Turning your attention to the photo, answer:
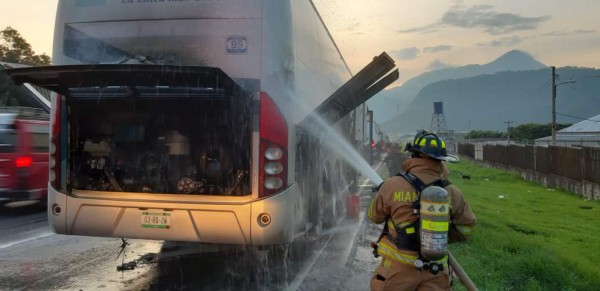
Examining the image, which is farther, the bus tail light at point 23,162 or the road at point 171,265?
the bus tail light at point 23,162

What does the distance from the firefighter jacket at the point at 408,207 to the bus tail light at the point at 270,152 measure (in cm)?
155

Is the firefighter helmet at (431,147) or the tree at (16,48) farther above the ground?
the tree at (16,48)

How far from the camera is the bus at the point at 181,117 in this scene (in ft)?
14.8

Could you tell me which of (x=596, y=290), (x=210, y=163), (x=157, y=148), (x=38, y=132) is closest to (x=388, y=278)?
(x=210, y=163)

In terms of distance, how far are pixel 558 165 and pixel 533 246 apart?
1173cm

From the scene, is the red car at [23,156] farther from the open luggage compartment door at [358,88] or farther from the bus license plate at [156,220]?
the open luggage compartment door at [358,88]

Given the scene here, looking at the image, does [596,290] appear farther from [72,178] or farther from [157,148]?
[72,178]

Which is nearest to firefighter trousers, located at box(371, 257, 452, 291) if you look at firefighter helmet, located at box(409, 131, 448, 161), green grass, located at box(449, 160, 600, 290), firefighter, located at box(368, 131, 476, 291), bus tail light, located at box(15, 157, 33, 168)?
firefighter, located at box(368, 131, 476, 291)

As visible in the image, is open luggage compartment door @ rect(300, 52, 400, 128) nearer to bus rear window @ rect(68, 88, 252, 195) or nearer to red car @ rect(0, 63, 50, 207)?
bus rear window @ rect(68, 88, 252, 195)

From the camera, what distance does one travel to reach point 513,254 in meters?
6.53

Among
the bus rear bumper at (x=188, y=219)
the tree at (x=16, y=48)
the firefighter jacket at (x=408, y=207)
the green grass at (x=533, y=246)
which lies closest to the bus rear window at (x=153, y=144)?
the bus rear bumper at (x=188, y=219)

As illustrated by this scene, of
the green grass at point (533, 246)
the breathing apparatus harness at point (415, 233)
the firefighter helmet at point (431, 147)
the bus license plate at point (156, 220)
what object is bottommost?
the green grass at point (533, 246)

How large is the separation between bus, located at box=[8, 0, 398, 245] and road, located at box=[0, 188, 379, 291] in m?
0.66

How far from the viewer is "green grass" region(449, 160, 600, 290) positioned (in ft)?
18.0
